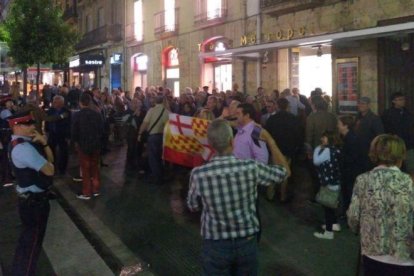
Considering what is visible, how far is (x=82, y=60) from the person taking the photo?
29.4 metres

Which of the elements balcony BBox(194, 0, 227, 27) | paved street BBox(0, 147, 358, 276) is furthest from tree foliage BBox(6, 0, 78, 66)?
paved street BBox(0, 147, 358, 276)

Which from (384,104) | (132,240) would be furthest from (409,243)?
(384,104)

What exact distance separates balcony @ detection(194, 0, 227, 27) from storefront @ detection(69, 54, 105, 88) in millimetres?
11558

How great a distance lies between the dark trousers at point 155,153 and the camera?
9.65 meters

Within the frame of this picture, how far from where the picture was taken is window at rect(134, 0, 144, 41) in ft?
83.1

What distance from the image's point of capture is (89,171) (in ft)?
28.5

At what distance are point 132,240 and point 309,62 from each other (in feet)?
34.2

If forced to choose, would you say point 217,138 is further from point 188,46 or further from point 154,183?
point 188,46

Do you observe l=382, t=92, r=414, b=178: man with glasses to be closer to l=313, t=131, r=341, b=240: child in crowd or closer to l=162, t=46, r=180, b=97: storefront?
l=313, t=131, r=341, b=240: child in crowd

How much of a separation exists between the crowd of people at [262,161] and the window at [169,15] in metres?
9.44

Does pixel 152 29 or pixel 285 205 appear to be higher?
pixel 152 29

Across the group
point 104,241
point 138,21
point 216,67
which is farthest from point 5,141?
point 138,21

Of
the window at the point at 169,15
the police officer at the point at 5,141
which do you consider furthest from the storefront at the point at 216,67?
the police officer at the point at 5,141

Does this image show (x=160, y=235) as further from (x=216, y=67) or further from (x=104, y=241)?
(x=216, y=67)
